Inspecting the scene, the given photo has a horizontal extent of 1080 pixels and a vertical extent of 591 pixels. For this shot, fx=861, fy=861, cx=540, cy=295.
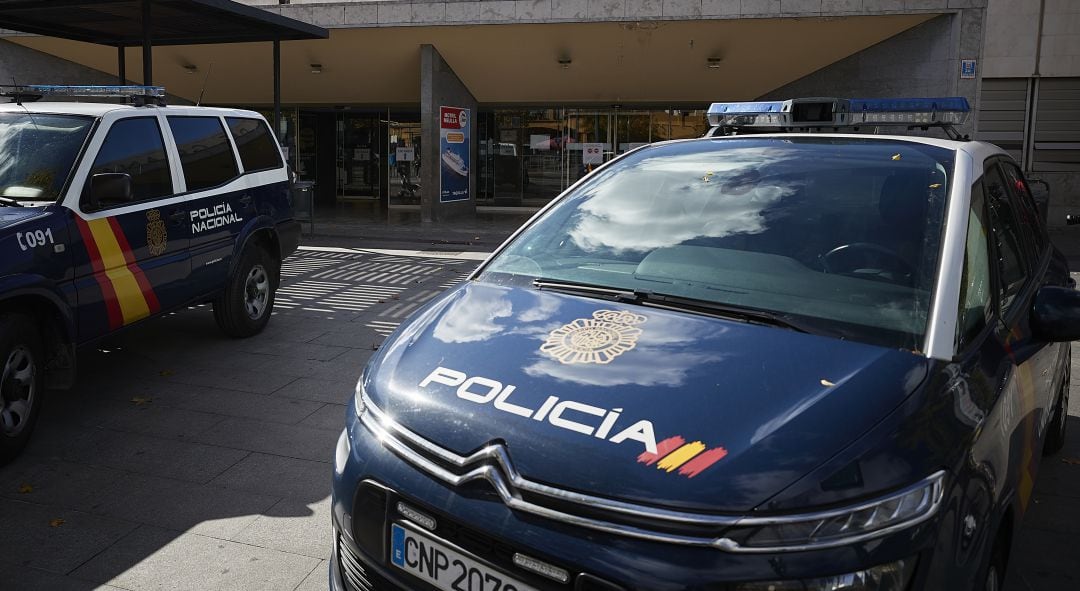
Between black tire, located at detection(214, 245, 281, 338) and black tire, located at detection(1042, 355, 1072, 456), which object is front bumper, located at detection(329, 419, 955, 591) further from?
black tire, located at detection(214, 245, 281, 338)

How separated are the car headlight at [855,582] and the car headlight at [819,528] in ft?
0.23

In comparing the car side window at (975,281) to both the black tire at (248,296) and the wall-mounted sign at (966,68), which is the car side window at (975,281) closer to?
the black tire at (248,296)

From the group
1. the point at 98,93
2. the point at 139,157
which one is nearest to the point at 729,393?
the point at 139,157

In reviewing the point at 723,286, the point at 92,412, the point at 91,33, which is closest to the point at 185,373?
the point at 92,412

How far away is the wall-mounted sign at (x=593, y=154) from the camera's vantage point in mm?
21166

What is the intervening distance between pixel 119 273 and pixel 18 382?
111 cm

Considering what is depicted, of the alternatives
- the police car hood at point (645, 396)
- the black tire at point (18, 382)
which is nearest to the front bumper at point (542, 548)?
the police car hood at point (645, 396)

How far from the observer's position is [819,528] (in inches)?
76.5

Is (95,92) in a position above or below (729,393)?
above

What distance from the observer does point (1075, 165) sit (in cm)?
1761

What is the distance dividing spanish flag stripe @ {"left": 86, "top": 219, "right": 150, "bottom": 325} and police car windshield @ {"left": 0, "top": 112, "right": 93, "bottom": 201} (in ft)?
1.13

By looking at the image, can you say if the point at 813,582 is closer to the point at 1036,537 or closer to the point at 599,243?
the point at 599,243

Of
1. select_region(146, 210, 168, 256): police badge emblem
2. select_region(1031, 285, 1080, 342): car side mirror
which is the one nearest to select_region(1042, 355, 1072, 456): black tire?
select_region(1031, 285, 1080, 342): car side mirror

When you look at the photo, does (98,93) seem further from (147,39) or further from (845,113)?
(845,113)
